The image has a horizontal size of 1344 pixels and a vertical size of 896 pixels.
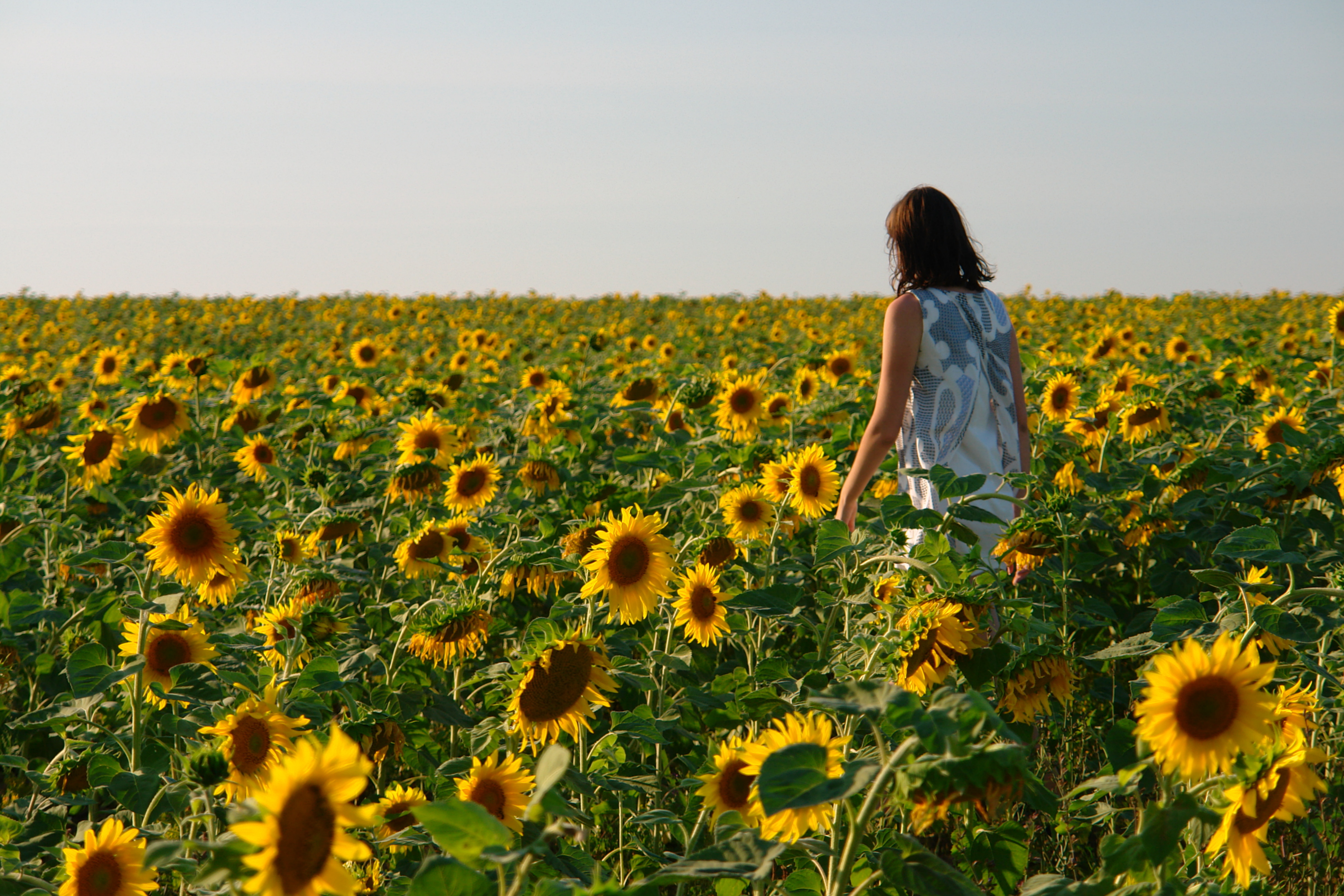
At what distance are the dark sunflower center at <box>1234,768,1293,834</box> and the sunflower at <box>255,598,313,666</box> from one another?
216 centimetres

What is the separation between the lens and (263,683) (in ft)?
7.39

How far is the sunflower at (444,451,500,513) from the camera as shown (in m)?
4.00

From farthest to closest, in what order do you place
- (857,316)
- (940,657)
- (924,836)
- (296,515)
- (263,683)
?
(857,316) → (296,515) → (924,836) → (263,683) → (940,657)

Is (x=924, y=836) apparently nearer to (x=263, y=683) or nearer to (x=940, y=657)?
(x=940, y=657)

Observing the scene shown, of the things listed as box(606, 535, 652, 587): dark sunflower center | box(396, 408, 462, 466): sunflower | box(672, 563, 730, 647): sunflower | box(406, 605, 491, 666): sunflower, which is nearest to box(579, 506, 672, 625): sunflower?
box(606, 535, 652, 587): dark sunflower center

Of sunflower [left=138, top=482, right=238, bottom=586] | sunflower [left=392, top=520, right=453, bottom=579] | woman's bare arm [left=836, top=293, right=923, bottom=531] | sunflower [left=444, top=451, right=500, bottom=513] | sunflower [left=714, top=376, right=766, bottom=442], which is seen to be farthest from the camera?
sunflower [left=714, top=376, right=766, bottom=442]

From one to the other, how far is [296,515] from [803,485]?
2004mm

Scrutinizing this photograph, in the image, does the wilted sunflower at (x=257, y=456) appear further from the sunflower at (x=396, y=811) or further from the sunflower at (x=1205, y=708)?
the sunflower at (x=1205, y=708)

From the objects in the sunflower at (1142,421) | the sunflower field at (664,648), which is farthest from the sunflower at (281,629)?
the sunflower at (1142,421)

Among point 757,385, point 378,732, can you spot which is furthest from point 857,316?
point 378,732

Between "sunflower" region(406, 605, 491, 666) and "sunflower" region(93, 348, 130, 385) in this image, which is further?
"sunflower" region(93, 348, 130, 385)

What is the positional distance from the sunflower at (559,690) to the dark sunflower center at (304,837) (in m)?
1.12

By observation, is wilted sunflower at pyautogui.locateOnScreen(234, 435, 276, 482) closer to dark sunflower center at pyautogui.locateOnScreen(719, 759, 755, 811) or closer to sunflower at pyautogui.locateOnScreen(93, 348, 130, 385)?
sunflower at pyautogui.locateOnScreen(93, 348, 130, 385)

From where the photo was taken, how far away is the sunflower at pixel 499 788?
2.02 m
